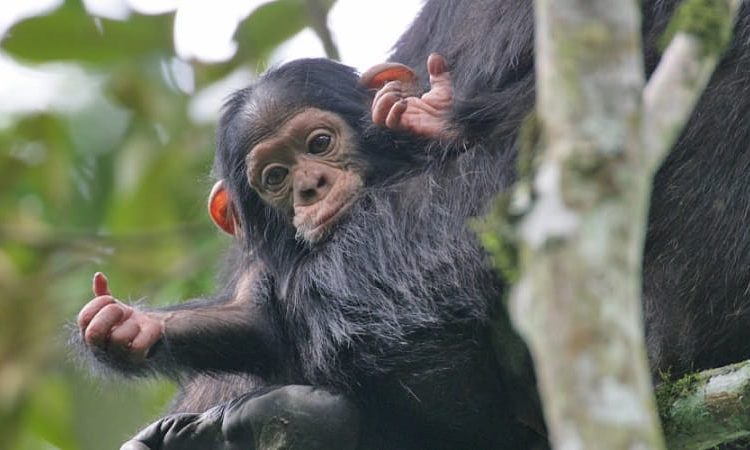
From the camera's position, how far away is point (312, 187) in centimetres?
444

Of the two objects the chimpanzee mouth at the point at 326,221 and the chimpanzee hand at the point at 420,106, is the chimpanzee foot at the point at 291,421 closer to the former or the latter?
the chimpanzee mouth at the point at 326,221

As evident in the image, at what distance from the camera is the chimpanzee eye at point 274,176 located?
4582mm

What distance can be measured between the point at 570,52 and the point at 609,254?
35 cm

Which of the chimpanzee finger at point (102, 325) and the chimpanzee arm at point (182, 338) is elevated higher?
the chimpanzee finger at point (102, 325)

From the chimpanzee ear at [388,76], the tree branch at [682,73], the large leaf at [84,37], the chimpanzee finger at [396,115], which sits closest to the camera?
the tree branch at [682,73]

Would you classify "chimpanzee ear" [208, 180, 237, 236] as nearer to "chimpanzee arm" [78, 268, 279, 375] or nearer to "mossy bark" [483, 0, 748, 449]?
"chimpanzee arm" [78, 268, 279, 375]

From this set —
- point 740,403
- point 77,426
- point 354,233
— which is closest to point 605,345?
point 740,403

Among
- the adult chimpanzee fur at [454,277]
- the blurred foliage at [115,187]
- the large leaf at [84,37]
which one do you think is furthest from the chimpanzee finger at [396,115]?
the large leaf at [84,37]

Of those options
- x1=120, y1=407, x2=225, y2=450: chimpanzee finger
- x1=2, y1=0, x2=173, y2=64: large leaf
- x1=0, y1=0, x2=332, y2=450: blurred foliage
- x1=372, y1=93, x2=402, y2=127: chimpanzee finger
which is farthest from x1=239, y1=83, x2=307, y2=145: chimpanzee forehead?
x1=2, y1=0, x2=173, y2=64: large leaf

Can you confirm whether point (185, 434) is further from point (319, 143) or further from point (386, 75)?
point (386, 75)

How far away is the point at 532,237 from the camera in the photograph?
2.17 metres

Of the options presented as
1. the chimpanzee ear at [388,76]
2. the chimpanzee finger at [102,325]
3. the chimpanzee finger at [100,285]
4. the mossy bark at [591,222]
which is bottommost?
the chimpanzee finger at [102,325]

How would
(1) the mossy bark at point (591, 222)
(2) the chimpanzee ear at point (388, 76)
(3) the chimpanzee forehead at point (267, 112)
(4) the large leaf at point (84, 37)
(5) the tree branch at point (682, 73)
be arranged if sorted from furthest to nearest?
(4) the large leaf at point (84, 37), (2) the chimpanzee ear at point (388, 76), (3) the chimpanzee forehead at point (267, 112), (5) the tree branch at point (682, 73), (1) the mossy bark at point (591, 222)

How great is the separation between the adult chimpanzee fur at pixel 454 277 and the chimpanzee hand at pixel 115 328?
0.07 metres
